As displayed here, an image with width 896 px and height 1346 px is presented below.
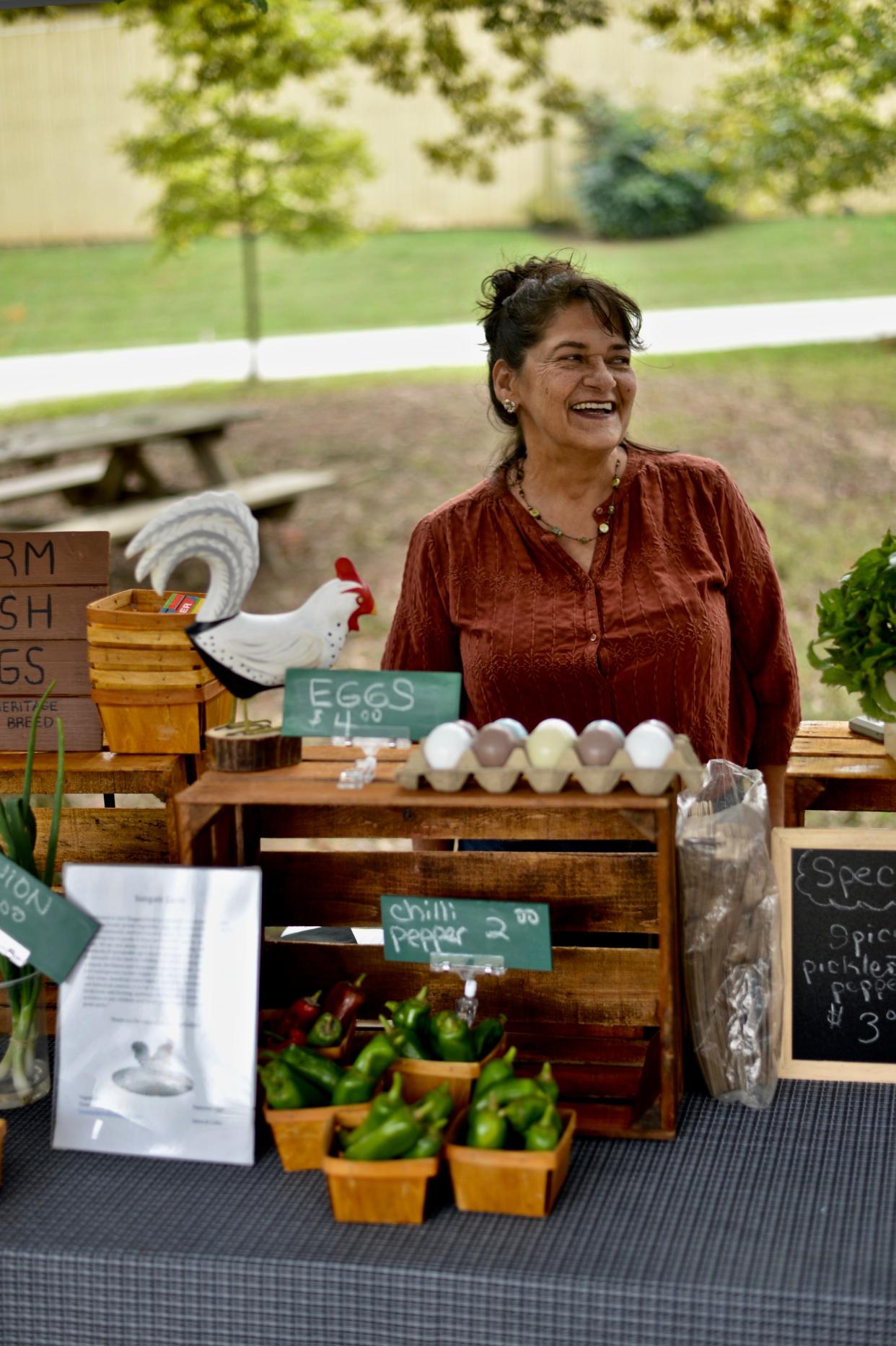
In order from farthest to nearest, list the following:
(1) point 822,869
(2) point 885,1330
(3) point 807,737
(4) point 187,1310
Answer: (3) point 807,737 → (1) point 822,869 → (4) point 187,1310 → (2) point 885,1330

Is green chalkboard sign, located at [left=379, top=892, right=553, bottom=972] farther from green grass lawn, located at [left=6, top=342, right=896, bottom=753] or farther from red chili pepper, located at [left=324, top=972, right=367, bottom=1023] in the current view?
green grass lawn, located at [left=6, top=342, right=896, bottom=753]

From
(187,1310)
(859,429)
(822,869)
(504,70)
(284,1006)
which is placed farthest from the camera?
(504,70)

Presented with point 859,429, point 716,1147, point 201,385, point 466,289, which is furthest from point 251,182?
point 716,1147

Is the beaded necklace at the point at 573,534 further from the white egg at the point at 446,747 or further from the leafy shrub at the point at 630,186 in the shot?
the leafy shrub at the point at 630,186

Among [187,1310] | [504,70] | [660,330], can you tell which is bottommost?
[187,1310]

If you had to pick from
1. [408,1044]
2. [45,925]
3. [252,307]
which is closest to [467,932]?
[408,1044]

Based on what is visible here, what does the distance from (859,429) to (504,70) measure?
15.1 ft

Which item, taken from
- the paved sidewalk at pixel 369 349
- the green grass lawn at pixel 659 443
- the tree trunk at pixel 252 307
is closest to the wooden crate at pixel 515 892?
the green grass lawn at pixel 659 443

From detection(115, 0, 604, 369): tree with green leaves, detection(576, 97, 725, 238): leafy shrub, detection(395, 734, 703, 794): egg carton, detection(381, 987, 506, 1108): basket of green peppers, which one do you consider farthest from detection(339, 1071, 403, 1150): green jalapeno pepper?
detection(576, 97, 725, 238): leafy shrub

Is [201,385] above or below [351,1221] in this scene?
above

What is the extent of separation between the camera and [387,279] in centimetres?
1129

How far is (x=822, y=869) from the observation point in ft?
5.35

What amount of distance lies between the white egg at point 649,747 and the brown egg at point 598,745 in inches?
0.6

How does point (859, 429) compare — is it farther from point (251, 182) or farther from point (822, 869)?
point (822, 869)
